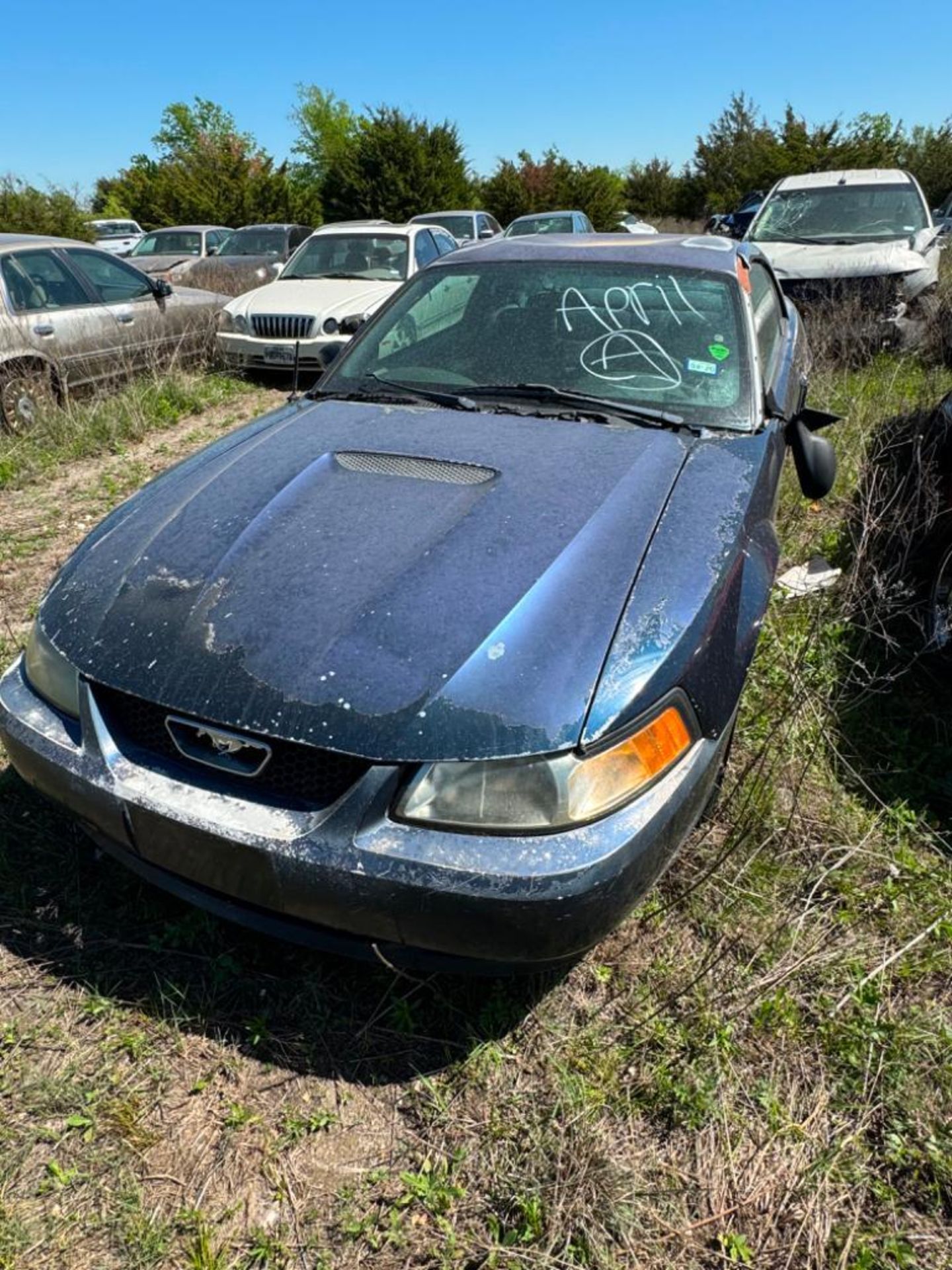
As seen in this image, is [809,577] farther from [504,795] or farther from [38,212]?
[38,212]

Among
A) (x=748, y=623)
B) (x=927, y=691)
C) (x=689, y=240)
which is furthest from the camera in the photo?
(x=689, y=240)

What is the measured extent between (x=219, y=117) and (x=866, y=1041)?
55.8m

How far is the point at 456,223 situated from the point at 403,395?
45.3 ft

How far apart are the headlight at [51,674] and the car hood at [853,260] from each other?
6837 millimetres

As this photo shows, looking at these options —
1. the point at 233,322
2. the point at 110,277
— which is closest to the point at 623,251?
the point at 110,277

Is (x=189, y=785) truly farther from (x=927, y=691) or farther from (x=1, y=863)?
(x=927, y=691)

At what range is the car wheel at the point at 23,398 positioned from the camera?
6137 mm

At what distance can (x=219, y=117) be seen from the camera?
46375mm

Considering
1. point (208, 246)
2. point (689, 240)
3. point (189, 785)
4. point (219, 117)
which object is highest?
point (219, 117)

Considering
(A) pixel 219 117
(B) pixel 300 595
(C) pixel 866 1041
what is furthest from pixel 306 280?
(A) pixel 219 117

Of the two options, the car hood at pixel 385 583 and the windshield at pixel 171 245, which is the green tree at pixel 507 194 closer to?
the windshield at pixel 171 245

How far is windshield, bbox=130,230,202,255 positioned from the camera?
49.0 ft

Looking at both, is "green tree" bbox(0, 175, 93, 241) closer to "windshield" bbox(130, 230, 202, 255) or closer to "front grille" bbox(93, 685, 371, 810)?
"windshield" bbox(130, 230, 202, 255)

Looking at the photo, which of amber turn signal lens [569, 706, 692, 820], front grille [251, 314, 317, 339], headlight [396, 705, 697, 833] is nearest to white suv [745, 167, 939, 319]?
front grille [251, 314, 317, 339]
